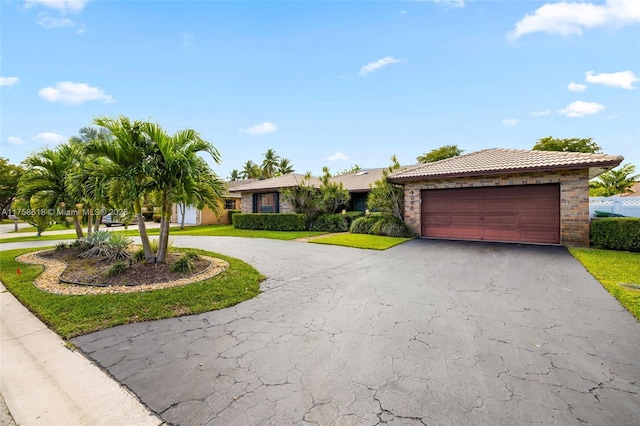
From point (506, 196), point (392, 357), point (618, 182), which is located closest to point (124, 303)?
point (392, 357)

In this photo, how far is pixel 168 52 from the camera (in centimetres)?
1157

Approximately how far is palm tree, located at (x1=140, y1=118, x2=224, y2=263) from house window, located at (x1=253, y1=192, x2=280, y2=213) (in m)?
12.7

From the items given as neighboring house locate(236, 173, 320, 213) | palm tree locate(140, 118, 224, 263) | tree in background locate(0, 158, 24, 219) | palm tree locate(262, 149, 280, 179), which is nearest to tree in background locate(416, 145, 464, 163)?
neighboring house locate(236, 173, 320, 213)

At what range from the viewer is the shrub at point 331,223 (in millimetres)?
16688

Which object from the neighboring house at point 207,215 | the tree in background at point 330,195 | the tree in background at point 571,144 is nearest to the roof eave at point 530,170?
the tree in background at point 330,195

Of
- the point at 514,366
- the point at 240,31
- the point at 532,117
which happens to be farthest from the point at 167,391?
the point at 532,117

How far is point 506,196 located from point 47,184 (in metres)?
16.7

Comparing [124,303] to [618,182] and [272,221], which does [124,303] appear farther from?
[618,182]

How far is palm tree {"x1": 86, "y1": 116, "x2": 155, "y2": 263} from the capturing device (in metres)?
6.45

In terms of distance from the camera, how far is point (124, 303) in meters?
4.73

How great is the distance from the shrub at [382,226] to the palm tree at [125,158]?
9.98 meters

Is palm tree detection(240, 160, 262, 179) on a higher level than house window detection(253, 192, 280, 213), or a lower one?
higher

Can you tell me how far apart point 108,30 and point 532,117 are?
26.7 metres

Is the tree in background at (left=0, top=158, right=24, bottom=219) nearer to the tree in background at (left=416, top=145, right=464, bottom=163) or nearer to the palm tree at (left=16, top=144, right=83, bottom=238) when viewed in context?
the palm tree at (left=16, top=144, right=83, bottom=238)
